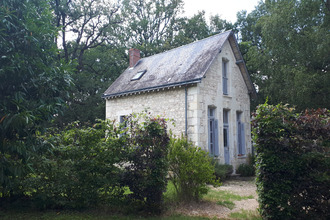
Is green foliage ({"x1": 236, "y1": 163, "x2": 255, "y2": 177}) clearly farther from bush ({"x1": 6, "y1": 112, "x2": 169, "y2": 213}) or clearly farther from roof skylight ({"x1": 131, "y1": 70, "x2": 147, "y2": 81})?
bush ({"x1": 6, "y1": 112, "x2": 169, "y2": 213})

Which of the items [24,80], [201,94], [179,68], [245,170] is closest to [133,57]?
[179,68]

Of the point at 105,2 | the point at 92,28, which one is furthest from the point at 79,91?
the point at 105,2

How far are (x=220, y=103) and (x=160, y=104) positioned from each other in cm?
303

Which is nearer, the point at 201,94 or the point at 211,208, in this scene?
the point at 211,208

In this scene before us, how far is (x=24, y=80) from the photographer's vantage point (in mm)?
5035

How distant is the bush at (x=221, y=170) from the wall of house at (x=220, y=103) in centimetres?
65

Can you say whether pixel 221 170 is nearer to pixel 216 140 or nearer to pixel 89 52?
pixel 216 140

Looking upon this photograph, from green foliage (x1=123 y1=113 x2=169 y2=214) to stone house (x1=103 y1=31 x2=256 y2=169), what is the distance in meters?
5.93

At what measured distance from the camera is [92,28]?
82.6ft

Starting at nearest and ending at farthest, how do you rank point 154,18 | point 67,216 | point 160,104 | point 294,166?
point 294,166 < point 67,216 < point 160,104 < point 154,18

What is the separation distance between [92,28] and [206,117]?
1672 cm

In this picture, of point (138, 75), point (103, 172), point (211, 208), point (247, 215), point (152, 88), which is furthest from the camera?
Result: point (138, 75)

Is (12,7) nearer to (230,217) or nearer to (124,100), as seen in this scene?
(230,217)

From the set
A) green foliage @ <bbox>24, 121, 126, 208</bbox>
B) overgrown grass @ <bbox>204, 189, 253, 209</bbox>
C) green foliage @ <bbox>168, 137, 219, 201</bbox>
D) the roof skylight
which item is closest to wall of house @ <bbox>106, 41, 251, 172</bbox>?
the roof skylight
